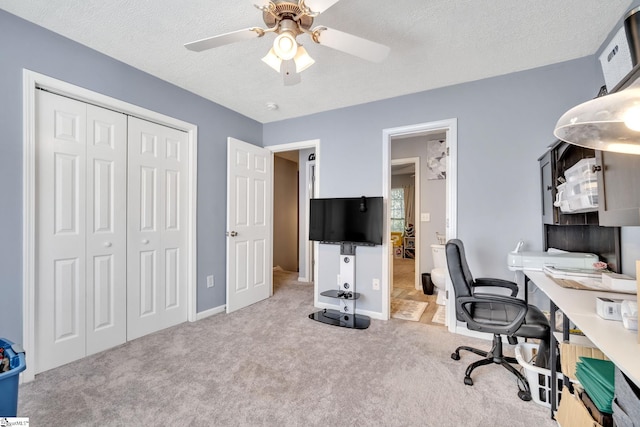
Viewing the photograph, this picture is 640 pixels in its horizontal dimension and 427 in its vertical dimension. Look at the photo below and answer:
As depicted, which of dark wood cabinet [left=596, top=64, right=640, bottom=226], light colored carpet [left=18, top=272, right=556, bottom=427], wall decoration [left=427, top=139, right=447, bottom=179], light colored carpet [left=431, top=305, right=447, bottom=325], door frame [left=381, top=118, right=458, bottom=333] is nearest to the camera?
dark wood cabinet [left=596, top=64, right=640, bottom=226]

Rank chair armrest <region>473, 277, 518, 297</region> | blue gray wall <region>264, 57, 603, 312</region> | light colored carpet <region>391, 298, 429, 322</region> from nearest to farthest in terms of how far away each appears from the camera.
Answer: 1. chair armrest <region>473, 277, 518, 297</region>
2. blue gray wall <region>264, 57, 603, 312</region>
3. light colored carpet <region>391, 298, 429, 322</region>

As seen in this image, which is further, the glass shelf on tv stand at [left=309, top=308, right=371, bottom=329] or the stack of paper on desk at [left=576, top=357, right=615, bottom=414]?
the glass shelf on tv stand at [left=309, top=308, right=371, bottom=329]

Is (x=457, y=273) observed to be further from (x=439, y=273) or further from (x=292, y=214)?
(x=292, y=214)

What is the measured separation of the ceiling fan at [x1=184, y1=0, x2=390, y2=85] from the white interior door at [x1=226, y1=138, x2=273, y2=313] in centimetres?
176

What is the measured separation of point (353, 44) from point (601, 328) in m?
1.77

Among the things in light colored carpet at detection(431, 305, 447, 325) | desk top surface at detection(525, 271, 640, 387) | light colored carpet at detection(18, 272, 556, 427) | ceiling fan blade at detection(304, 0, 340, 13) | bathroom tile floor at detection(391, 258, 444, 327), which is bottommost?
bathroom tile floor at detection(391, 258, 444, 327)

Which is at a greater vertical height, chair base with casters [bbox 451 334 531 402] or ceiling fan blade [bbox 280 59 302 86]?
ceiling fan blade [bbox 280 59 302 86]

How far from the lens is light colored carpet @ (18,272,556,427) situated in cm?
160

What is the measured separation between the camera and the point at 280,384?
1897mm

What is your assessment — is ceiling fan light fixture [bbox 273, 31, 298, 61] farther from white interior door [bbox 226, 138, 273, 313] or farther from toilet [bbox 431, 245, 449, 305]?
toilet [bbox 431, 245, 449, 305]

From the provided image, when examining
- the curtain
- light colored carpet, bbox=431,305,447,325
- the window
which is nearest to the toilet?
light colored carpet, bbox=431,305,447,325

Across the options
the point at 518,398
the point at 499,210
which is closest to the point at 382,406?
the point at 518,398

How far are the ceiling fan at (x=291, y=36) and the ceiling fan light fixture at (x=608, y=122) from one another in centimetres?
102

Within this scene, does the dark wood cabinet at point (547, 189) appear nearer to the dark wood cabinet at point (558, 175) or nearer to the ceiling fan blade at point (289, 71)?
the dark wood cabinet at point (558, 175)
